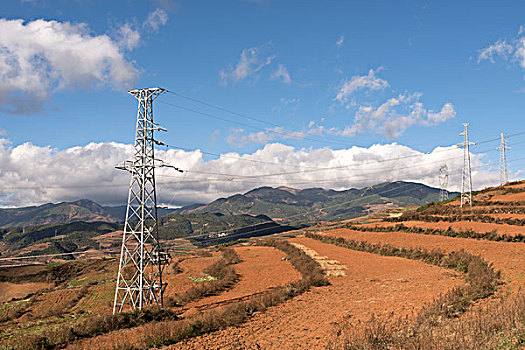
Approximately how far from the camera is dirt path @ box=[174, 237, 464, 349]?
1544 cm

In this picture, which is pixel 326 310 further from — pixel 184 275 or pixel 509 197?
pixel 509 197

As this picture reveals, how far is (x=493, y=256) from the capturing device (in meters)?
30.9

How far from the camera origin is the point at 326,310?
20.2m

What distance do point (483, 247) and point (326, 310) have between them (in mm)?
27501

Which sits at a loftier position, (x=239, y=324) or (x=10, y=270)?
(x=239, y=324)

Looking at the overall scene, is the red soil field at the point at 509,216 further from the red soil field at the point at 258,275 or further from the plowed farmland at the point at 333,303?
the red soil field at the point at 258,275

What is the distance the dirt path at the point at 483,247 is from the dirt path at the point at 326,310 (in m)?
3.72

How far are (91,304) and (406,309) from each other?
32789 millimetres

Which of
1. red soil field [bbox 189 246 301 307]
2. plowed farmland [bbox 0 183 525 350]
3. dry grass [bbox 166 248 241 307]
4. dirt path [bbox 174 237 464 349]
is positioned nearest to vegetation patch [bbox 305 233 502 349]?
plowed farmland [bbox 0 183 525 350]

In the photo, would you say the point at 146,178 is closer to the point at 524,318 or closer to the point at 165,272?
the point at 524,318

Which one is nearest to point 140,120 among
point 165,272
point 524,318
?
point 524,318

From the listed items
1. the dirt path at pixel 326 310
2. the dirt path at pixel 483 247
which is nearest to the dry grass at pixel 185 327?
the dirt path at pixel 326 310

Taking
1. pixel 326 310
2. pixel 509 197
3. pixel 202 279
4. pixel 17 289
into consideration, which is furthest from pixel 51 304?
pixel 509 197

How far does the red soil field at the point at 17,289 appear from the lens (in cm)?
6386
